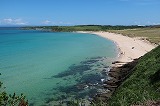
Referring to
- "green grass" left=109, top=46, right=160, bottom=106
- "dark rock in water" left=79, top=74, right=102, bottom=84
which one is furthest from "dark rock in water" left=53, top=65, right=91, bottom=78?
"green grass" left=109, top=46, right=160, bottom=106

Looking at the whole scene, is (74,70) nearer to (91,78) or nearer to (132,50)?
(91,78)

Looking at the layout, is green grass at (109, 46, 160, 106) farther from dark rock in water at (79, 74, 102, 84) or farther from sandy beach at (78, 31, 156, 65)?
sandy beach at (78, 31, 156, 65)

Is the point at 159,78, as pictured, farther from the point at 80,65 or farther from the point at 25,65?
the point at 25,65

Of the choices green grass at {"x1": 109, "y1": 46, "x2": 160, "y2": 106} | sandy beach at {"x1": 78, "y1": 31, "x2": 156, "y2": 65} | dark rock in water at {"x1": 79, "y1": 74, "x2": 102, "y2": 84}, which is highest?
green grass at {"x1": 109, "y1": 46, "x2": 160, "y2": 106}

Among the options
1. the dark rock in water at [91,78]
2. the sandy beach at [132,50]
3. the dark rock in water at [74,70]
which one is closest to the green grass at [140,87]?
the dark rock in water at [91,78]

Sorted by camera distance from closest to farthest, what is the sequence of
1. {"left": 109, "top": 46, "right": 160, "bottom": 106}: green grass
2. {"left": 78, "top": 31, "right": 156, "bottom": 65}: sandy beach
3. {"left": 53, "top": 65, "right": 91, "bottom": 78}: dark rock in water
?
{"left": 109, "top": 46, "right": 160, "bottom": 106}: green grass → {"left": 53, "top": 65, "right": 91, "bottom": 78}: dark rock in water → {"left": 78, "top": 31, "right": 156, "bottom": 65}: sandy beach

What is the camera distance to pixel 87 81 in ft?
136

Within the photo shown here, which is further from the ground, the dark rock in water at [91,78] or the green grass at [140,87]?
the green grass at [140,87]

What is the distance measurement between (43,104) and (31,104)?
53.1 inches

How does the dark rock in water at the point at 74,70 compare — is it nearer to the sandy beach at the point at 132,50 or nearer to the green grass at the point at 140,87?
the sandy beach at the point at 132,50

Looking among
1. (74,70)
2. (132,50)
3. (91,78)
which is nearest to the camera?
(91,78)

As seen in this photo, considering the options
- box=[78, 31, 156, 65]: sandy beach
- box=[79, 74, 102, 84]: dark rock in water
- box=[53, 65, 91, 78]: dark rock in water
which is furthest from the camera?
box=[78, 31, 156, 65]: sandy beach

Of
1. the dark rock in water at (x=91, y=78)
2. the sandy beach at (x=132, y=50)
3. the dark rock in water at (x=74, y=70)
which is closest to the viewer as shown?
the dark rock in water at (x=91, y=78)

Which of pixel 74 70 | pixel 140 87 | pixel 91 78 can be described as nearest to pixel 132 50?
pixel 74 70
